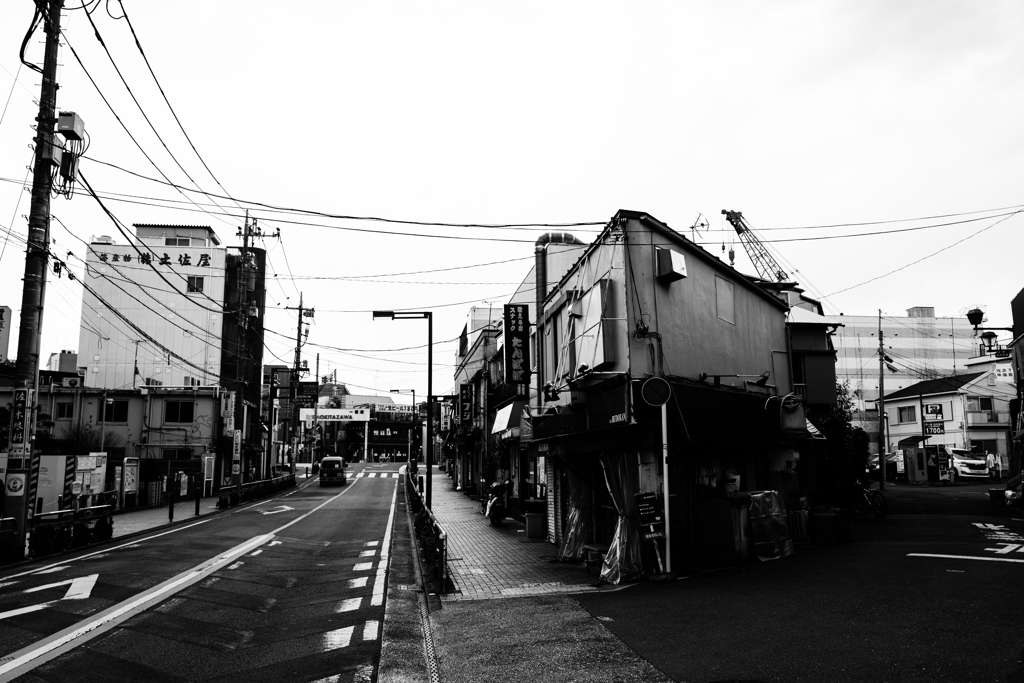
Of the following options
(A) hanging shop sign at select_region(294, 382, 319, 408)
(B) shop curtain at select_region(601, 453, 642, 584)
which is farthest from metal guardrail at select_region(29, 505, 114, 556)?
(A) hanging shop sign at select_region(294, 382, 319, 408)

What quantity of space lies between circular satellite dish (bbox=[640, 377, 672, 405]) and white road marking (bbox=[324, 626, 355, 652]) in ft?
19.4

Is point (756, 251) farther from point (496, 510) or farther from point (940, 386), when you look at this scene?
point (496, 510)

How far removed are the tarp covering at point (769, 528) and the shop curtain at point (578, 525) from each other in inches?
130

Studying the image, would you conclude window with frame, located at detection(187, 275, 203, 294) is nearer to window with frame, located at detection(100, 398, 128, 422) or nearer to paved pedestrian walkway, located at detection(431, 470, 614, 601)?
window with frame, located at detection(100, 398, 128, 422)

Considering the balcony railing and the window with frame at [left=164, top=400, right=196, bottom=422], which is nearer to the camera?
the window with frame at [left=164, top=400, right=196, bottom=422]

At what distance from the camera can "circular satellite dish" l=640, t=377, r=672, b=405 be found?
1172cm

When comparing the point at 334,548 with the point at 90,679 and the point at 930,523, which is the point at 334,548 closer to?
the point at 90,679

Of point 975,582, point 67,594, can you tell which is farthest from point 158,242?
point 975,582

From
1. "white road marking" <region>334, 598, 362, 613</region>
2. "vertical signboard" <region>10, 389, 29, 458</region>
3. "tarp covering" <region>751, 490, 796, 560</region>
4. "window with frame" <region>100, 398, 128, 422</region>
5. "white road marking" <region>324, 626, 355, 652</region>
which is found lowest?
"white road marking" <region>334, 598, 362, 613</region>

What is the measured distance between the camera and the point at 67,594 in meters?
11.2

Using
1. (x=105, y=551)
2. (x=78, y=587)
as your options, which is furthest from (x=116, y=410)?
(x=78, y=587)

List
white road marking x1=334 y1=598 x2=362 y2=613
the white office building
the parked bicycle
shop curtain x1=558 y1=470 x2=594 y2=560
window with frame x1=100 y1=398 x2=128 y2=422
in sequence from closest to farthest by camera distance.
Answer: white road marking x1=334 y1=598 x2=362 y2=613, shop curtain x1=558 y1=470 x2=594 y2=560, the parked bicycle, window with frame x1=100 y1=398 x2=128 y2=422, the white office building

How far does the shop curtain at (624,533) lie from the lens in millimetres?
11766

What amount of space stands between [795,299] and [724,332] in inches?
569
